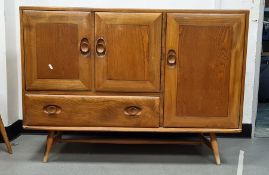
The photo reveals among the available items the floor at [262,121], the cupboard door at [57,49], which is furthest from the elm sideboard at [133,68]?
the floor at [262,121]

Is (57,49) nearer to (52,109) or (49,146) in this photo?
(52,109)

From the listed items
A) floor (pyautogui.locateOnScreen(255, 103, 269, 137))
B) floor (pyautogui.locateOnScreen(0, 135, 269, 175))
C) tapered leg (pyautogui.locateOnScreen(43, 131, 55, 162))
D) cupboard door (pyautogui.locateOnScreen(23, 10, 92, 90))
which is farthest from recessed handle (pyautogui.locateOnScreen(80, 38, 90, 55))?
floor (pyautogui.locateOnScreen(255, 103, 269, 137))

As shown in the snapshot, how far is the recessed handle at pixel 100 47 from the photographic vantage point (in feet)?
5.97

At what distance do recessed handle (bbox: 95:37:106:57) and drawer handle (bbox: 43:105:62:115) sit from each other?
36 cm

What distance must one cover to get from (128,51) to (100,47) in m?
0.15

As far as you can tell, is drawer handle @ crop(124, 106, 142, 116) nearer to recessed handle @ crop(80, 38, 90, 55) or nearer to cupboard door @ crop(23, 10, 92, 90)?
cupboard door @ crop(23, 10, 92, 90)

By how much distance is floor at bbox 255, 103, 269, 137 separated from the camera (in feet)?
8.66

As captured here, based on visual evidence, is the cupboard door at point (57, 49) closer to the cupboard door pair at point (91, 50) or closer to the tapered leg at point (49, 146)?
the cupboard door pair at point (91, 50)

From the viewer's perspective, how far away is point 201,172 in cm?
188

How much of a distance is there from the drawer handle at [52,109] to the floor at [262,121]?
1.49 meters

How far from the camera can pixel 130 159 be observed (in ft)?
6.74

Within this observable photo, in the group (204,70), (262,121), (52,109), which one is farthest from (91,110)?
(262,121)

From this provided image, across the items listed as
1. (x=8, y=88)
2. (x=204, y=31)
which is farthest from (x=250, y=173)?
(x=8, y=88)

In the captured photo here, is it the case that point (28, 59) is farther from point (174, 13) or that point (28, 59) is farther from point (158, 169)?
point (158, 169)
